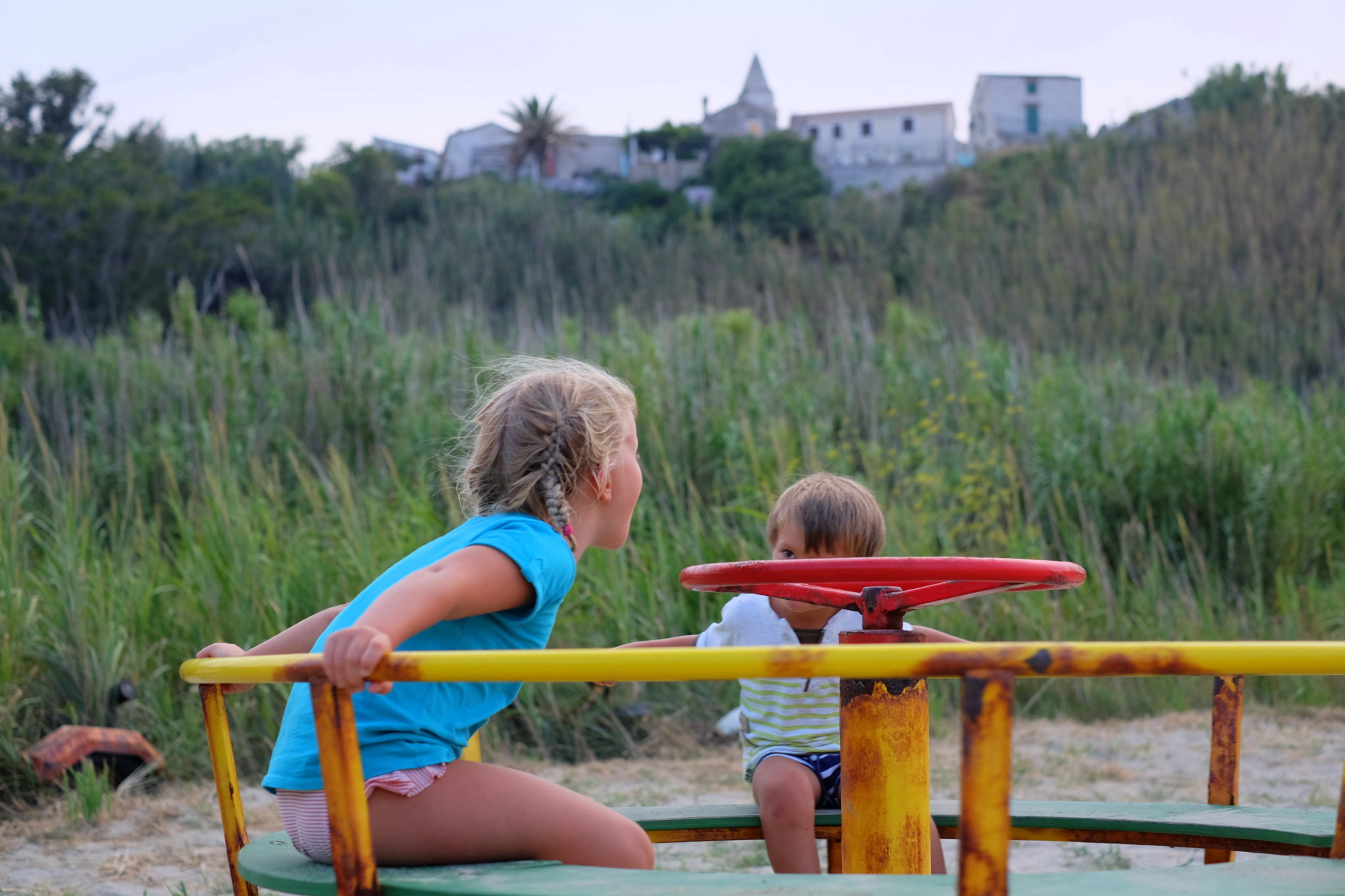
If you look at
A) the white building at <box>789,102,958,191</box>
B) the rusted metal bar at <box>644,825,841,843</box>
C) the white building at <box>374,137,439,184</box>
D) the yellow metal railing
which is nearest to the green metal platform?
the yellow metal railing

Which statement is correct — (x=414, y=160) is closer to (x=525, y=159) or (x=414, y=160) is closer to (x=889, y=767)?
(x=525, y=159)

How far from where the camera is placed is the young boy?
2361 mm

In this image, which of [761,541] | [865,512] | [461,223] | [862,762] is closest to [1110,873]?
[862,762]

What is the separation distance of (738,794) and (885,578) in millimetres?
3097

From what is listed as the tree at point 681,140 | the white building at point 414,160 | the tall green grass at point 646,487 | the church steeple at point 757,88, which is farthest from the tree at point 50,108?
the church steeple at point 757,88

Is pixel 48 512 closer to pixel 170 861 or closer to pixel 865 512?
pixel 170 861

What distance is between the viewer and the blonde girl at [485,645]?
1.64 meters

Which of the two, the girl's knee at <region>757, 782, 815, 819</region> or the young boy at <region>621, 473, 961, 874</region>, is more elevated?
the young boy at <region>621, 473, 961, 874</region>

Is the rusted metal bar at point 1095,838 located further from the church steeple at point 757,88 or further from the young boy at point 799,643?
the church steeple at point 757,88

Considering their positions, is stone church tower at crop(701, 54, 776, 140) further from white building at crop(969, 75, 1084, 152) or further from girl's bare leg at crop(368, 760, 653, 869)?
girl's bare leg at crop(368, 760, 653, 869)

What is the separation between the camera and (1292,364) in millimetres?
15500

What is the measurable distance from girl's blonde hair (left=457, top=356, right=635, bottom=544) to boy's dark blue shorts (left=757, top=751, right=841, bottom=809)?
2.98 ft

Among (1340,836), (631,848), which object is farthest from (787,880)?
(1340,836)

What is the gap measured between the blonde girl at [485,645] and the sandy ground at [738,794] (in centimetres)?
197
